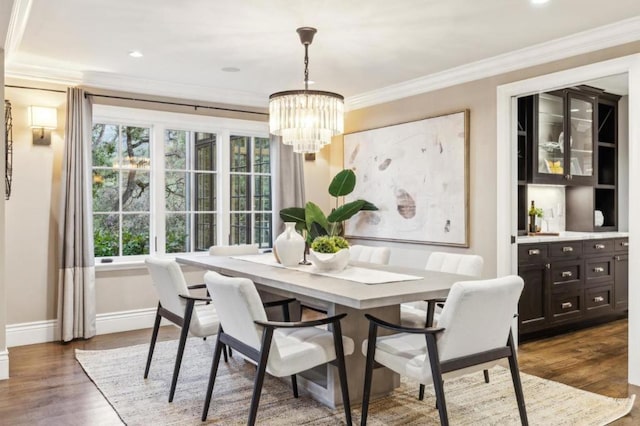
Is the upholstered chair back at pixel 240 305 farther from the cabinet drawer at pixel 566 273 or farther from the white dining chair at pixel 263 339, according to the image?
the cabinet drawer at pixel 566 273

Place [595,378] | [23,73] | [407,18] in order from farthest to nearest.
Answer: [23,73] < [595,378] < [407,18]

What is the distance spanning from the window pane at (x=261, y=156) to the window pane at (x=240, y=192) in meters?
0.20

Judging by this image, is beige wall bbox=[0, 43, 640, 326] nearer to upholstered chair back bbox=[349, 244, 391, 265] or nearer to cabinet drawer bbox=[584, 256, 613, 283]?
upholstered chair back bbox=[349, 244, 391, 265]

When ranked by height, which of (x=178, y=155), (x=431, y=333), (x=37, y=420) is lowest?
(x=37, y=420)

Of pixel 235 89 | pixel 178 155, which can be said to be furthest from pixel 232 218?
pixel 235 89

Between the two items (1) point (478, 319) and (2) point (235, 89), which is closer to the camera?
(1) point (478, 319)

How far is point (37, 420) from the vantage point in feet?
9.62

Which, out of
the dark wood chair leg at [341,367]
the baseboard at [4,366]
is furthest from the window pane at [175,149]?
the dark wood chair leg at [341,367]

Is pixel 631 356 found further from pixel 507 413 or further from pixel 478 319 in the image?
pixel 478 319

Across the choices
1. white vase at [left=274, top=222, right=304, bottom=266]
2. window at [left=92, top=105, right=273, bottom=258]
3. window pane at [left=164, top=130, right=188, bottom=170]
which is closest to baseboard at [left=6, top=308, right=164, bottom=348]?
window at [left=92, top=105, right=273, bottom=258]

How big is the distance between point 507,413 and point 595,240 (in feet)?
9.18

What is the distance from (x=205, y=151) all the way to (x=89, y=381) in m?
2.77

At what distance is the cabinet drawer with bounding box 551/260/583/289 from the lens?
4.73 m

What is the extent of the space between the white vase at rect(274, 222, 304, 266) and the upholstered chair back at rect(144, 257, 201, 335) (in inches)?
27.8
